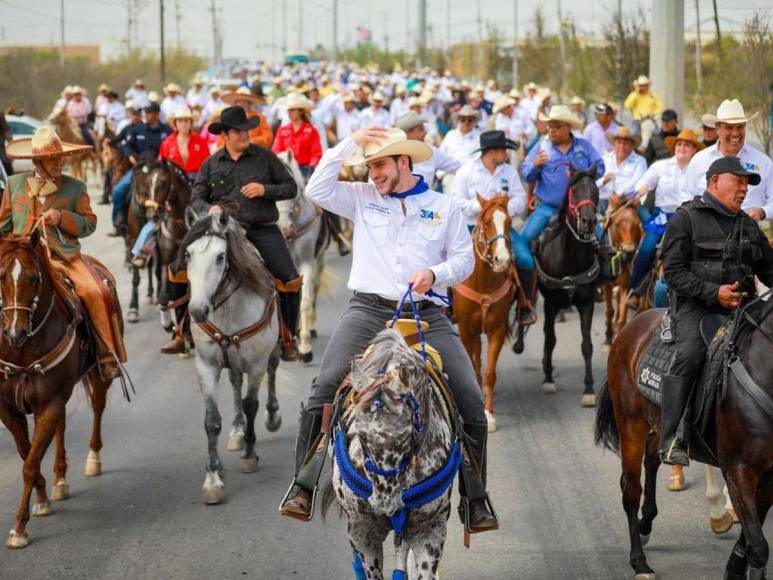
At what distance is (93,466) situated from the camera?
33.1ft

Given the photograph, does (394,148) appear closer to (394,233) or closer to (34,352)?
(394,233)

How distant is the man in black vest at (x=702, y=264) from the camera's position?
7.32m

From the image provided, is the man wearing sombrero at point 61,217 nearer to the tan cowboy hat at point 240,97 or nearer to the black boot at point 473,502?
the black boot at point 473,502

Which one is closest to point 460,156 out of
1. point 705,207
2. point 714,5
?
point 714,5

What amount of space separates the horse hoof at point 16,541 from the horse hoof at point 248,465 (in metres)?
2.12

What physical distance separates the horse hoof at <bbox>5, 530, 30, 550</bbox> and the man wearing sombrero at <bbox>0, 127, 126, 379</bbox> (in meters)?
1.61

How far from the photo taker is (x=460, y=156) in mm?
17625

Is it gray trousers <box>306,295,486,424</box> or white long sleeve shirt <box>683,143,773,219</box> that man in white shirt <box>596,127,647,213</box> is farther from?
gray trousers <box>306,295,486,424</box>

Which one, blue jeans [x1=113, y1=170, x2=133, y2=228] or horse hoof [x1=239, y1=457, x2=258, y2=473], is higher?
blue jeans [x1=113, y1=170, x2=133, y2=228]

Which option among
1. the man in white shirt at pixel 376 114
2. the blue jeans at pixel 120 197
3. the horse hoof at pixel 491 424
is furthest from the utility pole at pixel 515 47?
the horse hoof at pixel 491 424

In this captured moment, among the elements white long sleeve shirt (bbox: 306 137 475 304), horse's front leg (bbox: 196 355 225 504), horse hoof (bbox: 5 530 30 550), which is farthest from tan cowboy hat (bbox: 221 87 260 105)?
white long sleeve shirt (bbox: 306 137 475 304)

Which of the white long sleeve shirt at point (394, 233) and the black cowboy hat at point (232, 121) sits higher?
the black cowboy hat at point (232, 121)

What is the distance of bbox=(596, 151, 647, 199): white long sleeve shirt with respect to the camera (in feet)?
50.4

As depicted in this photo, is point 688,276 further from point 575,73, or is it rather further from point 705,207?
point 575,73
